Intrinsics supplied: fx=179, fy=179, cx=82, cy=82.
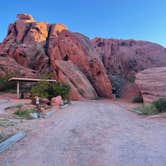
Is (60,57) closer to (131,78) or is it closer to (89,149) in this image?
(131,78)

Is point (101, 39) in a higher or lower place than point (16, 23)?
lower

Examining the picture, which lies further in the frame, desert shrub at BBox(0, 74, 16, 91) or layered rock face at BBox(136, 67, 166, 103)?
desert shrub at BBox(0, 74, 16, 91)

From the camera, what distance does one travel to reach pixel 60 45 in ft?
93.2

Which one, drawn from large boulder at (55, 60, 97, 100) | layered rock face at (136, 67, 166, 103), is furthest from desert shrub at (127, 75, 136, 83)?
layered rock face at (136, 67, 166, 103)

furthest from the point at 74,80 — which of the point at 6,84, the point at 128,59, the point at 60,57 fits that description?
the point at 128,59

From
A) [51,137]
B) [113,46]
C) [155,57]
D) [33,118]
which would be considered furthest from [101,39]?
[51,137]

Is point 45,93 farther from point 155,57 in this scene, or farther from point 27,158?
point 155,57

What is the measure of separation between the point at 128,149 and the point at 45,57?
30454mm

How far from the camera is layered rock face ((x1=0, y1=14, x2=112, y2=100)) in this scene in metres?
23.5

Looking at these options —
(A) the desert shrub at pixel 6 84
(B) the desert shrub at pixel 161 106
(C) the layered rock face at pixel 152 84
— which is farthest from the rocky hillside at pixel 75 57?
(B) the desert shrub at pixel 161 106

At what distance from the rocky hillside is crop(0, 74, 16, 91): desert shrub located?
60.4 inches

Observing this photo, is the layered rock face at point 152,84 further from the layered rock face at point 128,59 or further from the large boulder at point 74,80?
the layered rock face at point 128,59

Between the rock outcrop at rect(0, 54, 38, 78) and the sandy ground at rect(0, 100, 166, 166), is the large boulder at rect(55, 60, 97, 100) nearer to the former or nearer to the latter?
the rock outcrop at rect(0, 54, 38, 78)

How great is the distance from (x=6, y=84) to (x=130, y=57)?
23630mm
